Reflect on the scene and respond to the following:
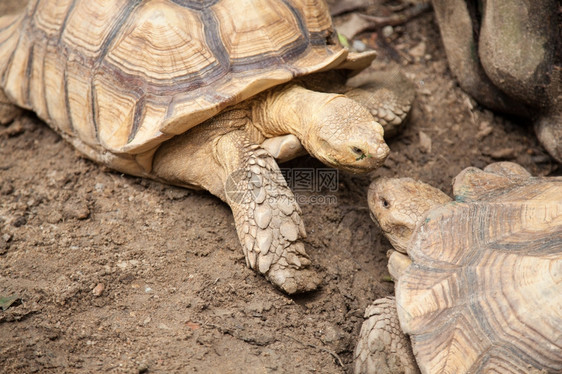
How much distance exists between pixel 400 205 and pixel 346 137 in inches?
16.8

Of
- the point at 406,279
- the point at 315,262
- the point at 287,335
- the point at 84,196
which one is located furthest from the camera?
the point at 84,196

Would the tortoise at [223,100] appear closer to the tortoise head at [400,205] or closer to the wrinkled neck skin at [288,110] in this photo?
the wrinkled neck skin at [288,110]

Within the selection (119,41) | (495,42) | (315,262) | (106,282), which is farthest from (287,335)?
(495,42)

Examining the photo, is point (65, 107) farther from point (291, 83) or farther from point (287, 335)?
point (287, 335)

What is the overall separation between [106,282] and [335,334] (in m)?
1.13

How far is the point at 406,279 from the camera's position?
7.87ft

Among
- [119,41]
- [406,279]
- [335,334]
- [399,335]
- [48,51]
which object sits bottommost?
[335,334]

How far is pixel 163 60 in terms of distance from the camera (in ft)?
9.71

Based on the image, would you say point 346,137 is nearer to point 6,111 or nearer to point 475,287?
point 475,287

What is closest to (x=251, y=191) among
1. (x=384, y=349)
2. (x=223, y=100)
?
(x=223, y=100)

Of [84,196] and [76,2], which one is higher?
[76,2]

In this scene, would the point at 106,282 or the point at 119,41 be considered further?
the point at 119,41

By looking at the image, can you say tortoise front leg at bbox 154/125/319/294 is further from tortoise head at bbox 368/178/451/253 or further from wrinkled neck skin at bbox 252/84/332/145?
tortoise head at bbox 368/178/451/253

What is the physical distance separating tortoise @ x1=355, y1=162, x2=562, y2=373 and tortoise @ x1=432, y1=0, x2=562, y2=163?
3.13 feet
